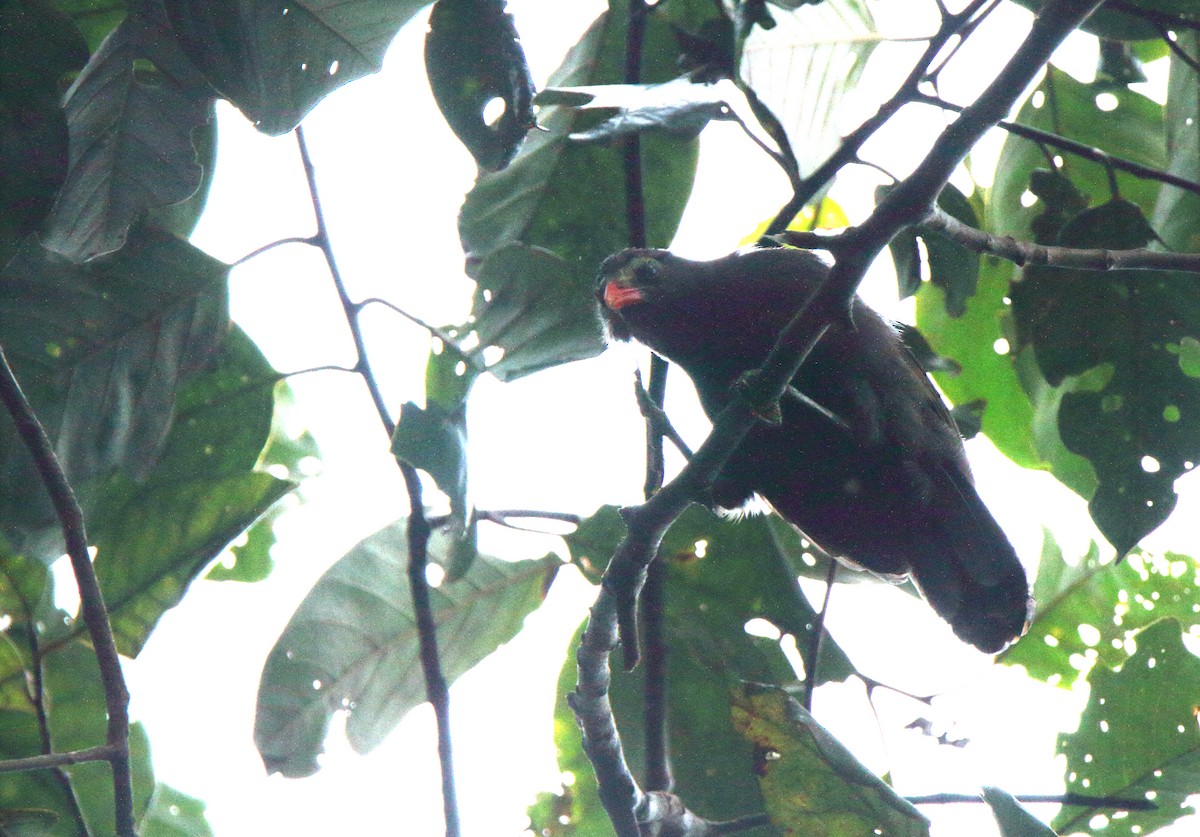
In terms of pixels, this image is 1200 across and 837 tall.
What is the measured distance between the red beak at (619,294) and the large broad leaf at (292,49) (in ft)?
3.23

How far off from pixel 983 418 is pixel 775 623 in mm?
908

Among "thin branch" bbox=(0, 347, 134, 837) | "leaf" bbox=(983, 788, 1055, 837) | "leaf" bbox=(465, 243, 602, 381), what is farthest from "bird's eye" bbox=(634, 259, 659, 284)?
"leaf" bbox=(983, 788, 1055, 837)

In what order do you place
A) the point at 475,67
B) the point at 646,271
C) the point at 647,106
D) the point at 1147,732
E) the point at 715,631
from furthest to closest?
the point at 646,271, the point at 715,631, the point at 1147,732, the point at 475,67, the point at 647,106

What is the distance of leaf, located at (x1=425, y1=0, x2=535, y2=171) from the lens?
1788mm

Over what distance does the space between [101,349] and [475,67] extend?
3.21ft

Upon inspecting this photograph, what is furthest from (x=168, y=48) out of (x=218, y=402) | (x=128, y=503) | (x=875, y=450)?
(x=875, y=450)

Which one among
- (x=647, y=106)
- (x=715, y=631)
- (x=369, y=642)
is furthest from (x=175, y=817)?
(x=647, y=106)

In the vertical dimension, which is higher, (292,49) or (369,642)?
(292,49)

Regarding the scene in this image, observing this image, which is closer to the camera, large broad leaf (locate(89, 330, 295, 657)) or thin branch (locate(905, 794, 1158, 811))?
thin branch (locate(905, 794, 1158, 811))

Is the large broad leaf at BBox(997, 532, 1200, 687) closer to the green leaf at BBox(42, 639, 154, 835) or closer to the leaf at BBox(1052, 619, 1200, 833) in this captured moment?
the leaf at BBox(1052, 619, 1200, 833)

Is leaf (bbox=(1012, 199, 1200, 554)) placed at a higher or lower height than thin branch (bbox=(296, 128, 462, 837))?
higher

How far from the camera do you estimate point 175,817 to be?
9.31 ft

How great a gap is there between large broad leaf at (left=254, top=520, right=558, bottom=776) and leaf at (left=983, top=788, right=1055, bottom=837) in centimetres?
116

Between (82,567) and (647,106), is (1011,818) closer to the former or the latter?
(647,106)
